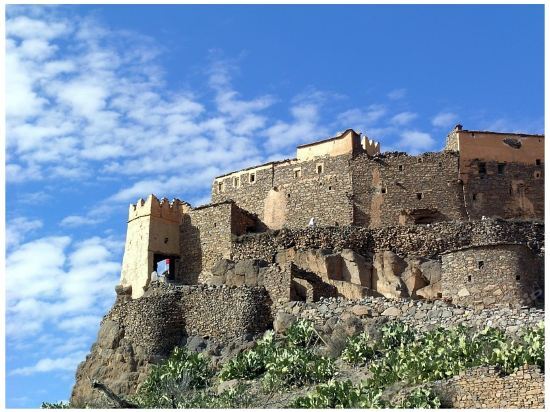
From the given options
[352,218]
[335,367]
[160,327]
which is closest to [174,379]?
[160,327]

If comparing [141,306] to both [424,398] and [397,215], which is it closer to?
[397,215]

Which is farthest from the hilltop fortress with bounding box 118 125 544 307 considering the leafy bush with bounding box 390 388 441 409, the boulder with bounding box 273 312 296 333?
the leafy bush with bounding box 390 388 441 409

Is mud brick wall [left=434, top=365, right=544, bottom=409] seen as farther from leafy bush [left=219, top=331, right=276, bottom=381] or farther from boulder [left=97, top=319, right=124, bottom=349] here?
Result: boulder [left=97, top=319, right=124, bottom=349]

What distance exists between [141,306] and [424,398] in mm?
13677

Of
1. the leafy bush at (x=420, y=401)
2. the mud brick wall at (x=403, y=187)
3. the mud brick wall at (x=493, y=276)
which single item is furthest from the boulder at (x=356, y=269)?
the leafy bush at (x=420, y=401)

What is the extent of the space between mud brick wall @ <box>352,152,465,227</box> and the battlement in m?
6.30

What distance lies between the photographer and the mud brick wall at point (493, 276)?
3478cm

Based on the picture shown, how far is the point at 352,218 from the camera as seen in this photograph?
42281 mm

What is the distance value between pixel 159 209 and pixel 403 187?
8698 mm

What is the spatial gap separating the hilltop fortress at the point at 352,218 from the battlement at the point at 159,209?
0.05 meters

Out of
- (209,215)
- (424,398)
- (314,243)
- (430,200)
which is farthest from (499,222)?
(424,398)

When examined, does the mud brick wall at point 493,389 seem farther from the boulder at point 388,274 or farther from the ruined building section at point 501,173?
the ruined building section at point 501,173

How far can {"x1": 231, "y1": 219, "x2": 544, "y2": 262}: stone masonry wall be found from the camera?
1545 inches

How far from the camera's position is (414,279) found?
124ft
